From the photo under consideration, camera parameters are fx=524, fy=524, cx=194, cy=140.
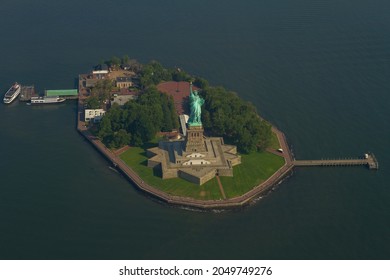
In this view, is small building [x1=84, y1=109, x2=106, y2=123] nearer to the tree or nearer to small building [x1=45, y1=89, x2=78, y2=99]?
the tree

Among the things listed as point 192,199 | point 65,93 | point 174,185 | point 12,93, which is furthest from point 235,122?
point 12,93

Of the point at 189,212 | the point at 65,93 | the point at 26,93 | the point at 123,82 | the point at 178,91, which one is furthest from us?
the point at 123,82

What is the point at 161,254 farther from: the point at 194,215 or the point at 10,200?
the point at 10,200

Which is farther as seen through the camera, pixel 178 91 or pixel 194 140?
pixel 178 91

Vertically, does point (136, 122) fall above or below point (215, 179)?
above

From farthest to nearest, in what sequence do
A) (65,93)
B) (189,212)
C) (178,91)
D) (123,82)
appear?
(123,82) < (65,93) < (178,91) < (189,212)

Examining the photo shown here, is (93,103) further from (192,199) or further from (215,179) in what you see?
(192,199)

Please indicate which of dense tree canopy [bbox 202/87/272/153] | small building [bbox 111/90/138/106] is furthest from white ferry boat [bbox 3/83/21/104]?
dense tree canopy [bbox 202/87/272/153]
